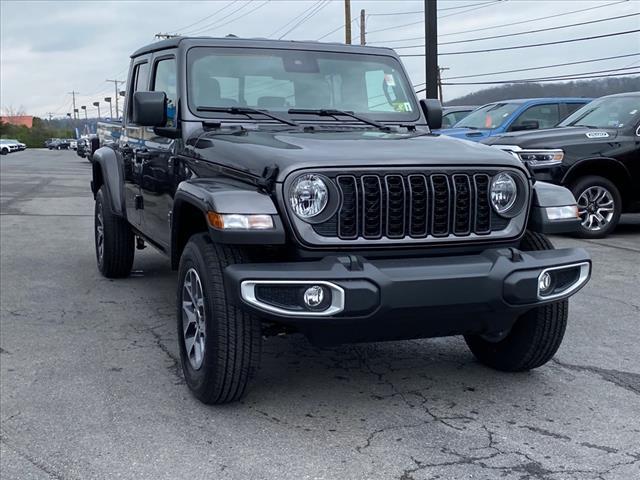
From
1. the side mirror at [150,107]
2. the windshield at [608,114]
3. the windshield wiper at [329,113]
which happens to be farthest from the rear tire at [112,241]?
the windshield at [608,114]

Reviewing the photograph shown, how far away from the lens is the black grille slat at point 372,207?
3.73m

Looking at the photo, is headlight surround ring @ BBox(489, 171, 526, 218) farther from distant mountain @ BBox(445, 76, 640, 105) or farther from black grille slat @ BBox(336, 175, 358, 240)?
distant mountain @ BBox(445, 76, 640, 105)

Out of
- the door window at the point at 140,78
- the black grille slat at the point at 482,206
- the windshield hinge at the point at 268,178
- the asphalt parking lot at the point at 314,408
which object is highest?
the door window at the point at 140,78

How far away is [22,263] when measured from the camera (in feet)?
27.3

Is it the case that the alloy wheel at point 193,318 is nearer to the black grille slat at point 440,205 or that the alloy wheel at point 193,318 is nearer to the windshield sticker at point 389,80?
the black grille slat at point 440,205

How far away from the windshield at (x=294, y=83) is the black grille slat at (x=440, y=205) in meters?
1.49

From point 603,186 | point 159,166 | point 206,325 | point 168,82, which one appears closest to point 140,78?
point 168,82

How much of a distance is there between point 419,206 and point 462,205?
0.23 metres

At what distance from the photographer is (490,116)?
42.4 ft

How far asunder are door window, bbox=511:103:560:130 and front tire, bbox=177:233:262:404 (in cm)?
932

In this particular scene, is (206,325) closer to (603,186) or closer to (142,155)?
(142,155)

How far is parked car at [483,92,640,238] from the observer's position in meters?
9.36

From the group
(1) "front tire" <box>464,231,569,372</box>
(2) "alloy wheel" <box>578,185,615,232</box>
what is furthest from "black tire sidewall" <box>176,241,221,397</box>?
(2) "alloy wheel" <box>578,185,615,232</box>

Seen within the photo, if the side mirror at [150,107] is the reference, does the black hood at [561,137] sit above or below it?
below
